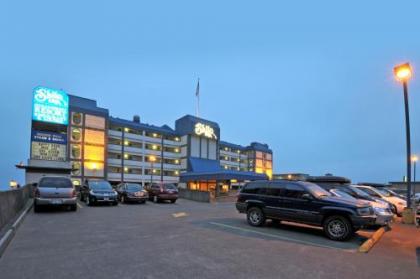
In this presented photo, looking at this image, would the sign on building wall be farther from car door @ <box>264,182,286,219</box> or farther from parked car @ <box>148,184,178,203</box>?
car door @ <box>264,182,286,219</box>

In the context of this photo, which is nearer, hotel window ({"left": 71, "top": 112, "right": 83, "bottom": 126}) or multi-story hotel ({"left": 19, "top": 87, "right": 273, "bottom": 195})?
multi-story hotel ({"left": 19, "top": 87, "right": 273, "bottom": 195})

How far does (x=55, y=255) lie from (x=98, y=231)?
3131 millimetres

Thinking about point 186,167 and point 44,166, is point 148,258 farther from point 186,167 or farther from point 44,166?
point 186,167

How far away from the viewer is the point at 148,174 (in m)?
70.8

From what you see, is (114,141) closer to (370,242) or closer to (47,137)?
(47,137)

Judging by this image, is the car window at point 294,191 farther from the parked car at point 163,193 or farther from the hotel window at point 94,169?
the hotel window at point 94,169

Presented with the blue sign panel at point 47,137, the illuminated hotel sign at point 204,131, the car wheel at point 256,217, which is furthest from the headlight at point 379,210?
the illuminated hotel sign at point 204,131

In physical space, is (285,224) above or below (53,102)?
below

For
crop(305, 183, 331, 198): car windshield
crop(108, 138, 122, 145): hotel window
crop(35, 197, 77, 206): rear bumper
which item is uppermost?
crop(108, 138, 122, 145): hotel window

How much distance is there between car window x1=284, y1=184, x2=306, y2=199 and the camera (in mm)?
10590

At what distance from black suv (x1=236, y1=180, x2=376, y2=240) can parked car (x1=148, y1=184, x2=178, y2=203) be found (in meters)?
12.3

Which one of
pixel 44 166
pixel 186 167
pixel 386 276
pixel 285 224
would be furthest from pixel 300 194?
pixel 186 167

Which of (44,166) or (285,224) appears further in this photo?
(44,166)

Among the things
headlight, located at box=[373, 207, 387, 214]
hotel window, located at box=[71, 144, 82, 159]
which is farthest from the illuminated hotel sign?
headlight, located at box=[373, 207, 387, 214]
